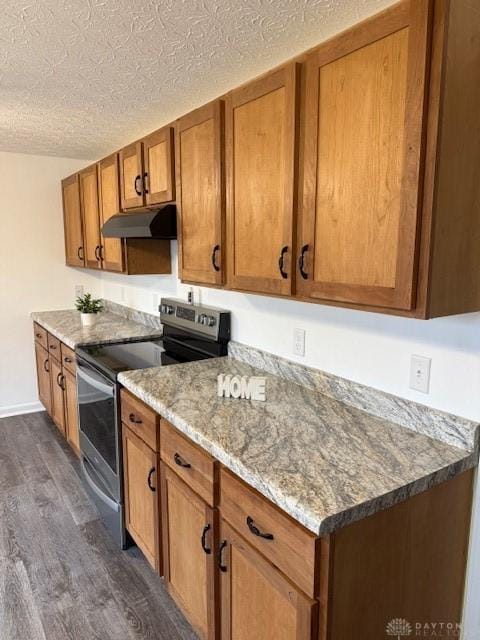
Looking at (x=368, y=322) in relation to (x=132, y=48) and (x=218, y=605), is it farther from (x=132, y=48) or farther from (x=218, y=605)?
(x=132, y=48)

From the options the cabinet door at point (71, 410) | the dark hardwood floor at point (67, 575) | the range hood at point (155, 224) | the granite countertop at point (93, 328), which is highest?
the range hood at point (155, 224)

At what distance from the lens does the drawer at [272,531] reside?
42.1 inches

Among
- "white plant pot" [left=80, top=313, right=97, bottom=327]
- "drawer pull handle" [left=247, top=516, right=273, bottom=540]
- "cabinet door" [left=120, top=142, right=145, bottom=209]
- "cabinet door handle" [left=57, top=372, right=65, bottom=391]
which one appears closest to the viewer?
"drawer pull handle" [left=247, top=516, right=273, bottom=540]

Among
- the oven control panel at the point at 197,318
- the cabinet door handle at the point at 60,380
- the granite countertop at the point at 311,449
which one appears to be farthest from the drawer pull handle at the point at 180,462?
the cabinet door handle at the point at 60,380

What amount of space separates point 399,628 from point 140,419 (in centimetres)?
121

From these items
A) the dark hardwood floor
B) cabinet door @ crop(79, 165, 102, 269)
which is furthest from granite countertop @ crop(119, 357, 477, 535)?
cabinet door @ crop(79, 165, 102, 269)

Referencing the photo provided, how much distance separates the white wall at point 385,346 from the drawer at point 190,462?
2.14 feet

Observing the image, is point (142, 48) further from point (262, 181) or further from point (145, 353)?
point (145, 353)

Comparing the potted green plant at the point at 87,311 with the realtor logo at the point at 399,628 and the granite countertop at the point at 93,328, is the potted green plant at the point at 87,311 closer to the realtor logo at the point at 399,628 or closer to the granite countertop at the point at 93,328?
the granite countertop at the point at 93,328

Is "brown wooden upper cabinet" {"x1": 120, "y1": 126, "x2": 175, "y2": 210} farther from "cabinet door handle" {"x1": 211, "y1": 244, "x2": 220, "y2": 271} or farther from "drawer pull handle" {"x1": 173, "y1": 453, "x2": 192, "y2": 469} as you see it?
"drawer pull handle" {"x1": 173, "y1": 453, "x2": 192, "y2": 469}

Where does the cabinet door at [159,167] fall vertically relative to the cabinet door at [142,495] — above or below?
above

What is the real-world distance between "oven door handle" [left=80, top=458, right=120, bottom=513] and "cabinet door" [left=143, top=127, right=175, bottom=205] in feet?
5.27

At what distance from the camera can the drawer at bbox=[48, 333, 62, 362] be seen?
3.27 meters

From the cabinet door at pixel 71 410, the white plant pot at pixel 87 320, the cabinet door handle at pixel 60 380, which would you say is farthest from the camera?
the white plant pot at pixel 87 320
